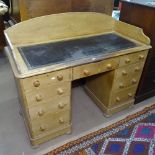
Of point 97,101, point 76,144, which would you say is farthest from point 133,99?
point 76,144

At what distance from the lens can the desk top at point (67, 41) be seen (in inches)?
48.3

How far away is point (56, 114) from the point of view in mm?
1420

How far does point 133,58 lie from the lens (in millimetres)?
1548

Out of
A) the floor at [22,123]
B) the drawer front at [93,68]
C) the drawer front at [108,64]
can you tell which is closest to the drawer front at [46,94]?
the drawer front at [93,68]

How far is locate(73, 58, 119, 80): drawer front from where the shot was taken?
1305 millimetres

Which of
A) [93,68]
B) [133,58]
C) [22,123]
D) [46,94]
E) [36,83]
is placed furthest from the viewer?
[22,123]

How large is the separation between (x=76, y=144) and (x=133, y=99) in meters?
0.83

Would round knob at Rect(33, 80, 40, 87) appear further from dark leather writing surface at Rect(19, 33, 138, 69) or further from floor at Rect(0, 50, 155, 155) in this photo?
floor at Rect(0, 50, 155, 155)

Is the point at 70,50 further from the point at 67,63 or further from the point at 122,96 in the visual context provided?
the point at 122,96

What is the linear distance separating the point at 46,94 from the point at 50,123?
1.05ft

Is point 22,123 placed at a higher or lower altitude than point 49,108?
lower

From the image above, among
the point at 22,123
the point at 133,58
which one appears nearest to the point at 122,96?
the point at 133,58

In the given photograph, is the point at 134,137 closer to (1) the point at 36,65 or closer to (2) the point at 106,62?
(2) the point at 106,62

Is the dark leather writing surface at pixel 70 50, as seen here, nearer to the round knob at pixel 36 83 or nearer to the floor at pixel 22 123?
the round knob at pixel 36 83
